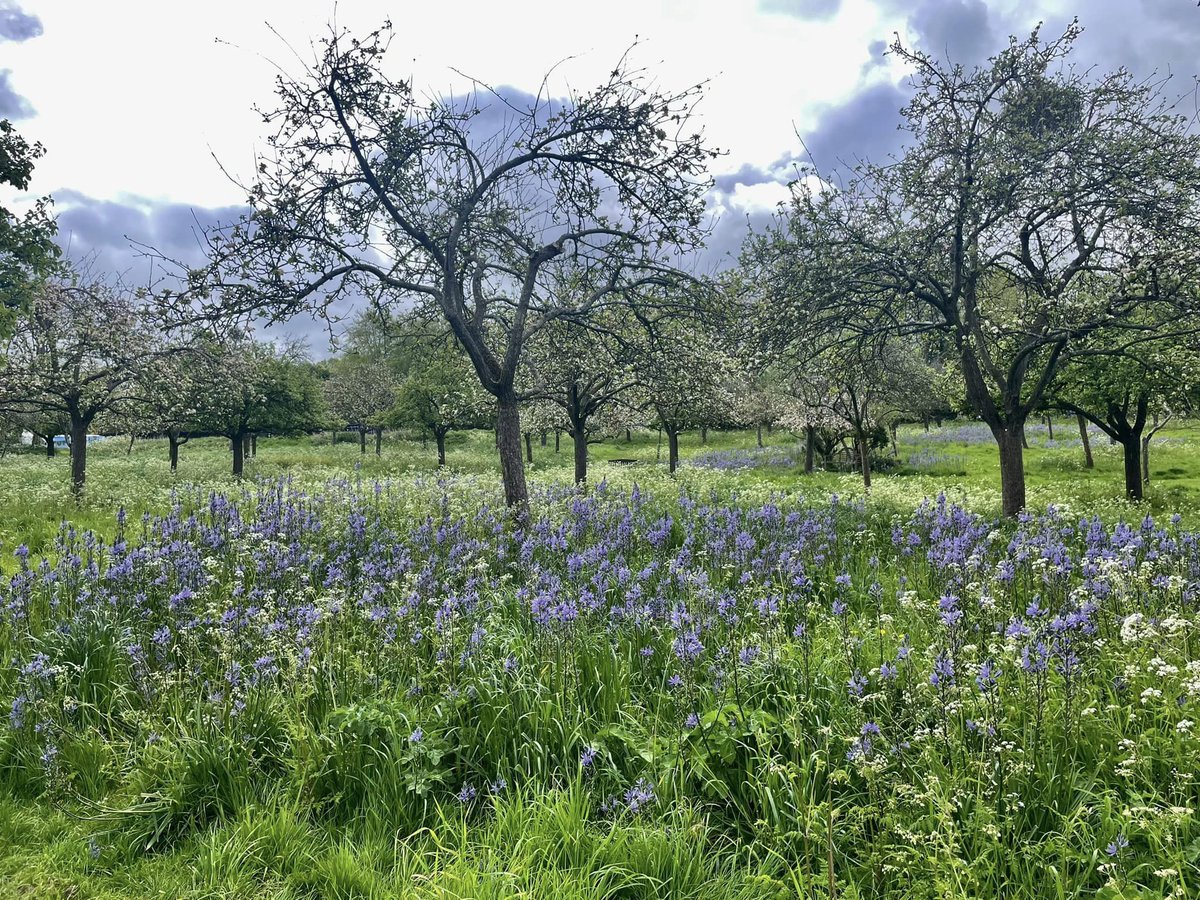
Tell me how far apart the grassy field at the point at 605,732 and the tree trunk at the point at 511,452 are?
143 inches

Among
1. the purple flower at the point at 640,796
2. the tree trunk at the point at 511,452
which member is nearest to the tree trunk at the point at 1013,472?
the tree trunk at the point at 511,452

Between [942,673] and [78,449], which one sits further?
[78,449]

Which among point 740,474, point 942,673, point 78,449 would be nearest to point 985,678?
point 942,673

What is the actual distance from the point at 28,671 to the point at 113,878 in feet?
7.13

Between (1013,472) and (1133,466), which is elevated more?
(1013,472)

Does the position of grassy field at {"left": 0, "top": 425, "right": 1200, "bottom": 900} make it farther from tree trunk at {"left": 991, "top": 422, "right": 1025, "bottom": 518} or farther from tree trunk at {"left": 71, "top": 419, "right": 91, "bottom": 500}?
tree trunk at {"left": 71, "top": 419, "right": 91, "bottom": 500}

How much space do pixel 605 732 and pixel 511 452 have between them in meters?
7.20

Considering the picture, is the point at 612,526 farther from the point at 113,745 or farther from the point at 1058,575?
the point at 113,745

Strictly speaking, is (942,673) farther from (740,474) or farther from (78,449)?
(78,449)

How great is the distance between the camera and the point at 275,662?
466 centimetres

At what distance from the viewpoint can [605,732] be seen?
3.85 m

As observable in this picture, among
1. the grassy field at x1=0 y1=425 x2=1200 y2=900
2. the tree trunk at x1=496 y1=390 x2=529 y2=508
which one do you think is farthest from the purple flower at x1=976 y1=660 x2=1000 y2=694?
the tree trunk at x1=496 y1=390 x2=529 y2=508

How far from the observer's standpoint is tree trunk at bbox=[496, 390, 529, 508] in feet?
34.4

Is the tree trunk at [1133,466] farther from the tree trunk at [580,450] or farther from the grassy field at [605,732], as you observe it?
the tree trunk at [580,450]
